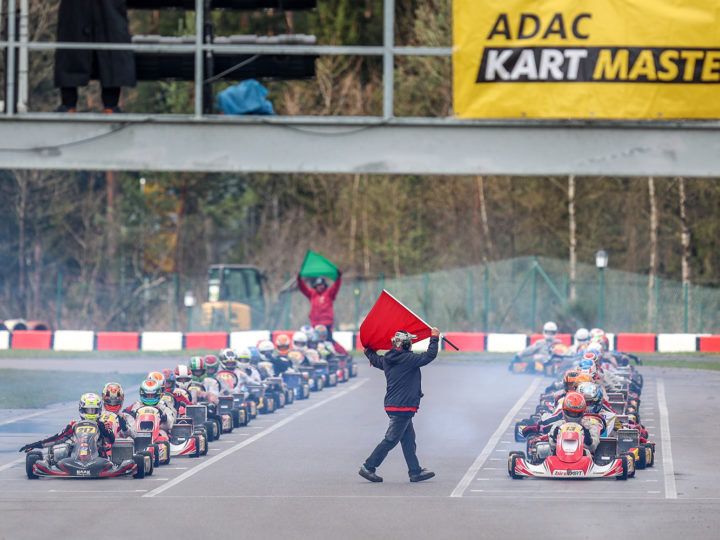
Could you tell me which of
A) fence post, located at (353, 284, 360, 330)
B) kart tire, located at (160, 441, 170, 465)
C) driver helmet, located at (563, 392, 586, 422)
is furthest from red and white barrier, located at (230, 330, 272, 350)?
driver helmet, located at (563, 392, 586, 422)

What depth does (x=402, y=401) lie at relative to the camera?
47.9 ft


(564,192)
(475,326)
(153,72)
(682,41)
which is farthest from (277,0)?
(564,192)

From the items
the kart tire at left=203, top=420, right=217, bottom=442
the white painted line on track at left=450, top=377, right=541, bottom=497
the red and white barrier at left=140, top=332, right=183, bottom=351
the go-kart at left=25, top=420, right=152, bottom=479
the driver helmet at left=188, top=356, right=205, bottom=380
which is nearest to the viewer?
the white painted line on track at left=450, top=377, right=541, bottom=497

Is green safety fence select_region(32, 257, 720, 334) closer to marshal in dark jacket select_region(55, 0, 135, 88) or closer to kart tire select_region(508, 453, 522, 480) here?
kart tire select_region(508, 453, 522, 480)

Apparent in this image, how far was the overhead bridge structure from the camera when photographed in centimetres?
1287

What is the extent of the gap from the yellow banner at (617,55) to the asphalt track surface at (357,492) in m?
3.76

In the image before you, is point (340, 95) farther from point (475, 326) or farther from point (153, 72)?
point (153, 72)

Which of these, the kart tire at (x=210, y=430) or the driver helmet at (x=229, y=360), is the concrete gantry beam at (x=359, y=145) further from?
the driver helmet at (x=229, y=360)

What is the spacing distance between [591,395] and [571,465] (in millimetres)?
1074

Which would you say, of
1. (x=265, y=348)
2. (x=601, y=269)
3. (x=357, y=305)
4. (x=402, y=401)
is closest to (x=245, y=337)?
(x=357, y=305)

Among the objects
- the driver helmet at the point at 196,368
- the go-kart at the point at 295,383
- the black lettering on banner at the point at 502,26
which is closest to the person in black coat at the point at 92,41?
the black lettering on banner at the point at 502,26

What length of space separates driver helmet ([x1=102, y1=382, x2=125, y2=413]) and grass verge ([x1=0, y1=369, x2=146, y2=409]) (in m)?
8.14

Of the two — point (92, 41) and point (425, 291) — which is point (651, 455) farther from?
point (425, 291)

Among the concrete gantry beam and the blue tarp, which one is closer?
the concrete gantry beam
